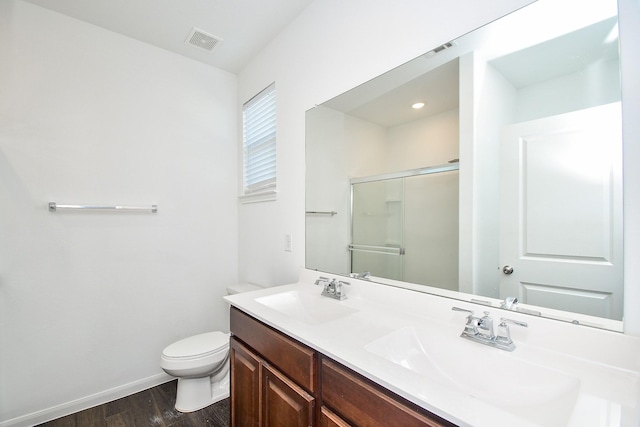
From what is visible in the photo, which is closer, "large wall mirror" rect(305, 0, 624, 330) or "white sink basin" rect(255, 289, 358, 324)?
"large wall mirror" rect(305, 0, 624, 330)

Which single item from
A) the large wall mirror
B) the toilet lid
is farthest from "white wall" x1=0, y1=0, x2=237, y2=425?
the large wall mirror

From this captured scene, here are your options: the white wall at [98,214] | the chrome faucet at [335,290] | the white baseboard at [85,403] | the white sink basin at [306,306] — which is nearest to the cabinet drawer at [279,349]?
the white sink basin at [306,306]

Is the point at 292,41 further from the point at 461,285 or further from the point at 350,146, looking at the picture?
the point at 461,285

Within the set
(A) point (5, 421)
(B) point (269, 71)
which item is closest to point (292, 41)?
(B) point (269, 71)

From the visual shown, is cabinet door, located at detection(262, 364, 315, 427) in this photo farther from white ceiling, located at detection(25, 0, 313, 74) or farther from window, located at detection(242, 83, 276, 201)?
white ceiling, located at detection(25, 0, 313, 74)

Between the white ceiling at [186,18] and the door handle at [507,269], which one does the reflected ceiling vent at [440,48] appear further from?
the white ceiling at [186,18]

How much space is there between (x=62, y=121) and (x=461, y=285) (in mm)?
2564

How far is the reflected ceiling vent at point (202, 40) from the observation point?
2010 mm

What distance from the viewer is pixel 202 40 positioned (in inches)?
82.4

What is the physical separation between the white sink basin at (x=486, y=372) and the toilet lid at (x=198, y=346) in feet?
4.57

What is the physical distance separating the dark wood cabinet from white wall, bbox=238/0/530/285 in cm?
66

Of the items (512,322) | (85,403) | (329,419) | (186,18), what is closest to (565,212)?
(512,322)

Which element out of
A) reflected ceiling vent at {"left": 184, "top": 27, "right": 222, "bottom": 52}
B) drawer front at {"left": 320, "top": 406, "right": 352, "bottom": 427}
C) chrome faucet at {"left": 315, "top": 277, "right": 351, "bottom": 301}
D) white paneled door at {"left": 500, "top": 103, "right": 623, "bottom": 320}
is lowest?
drawer front at {"left": 320, "top": 406, "right": 352, "bottom": 427}

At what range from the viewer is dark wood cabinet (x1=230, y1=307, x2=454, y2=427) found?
0.69m
